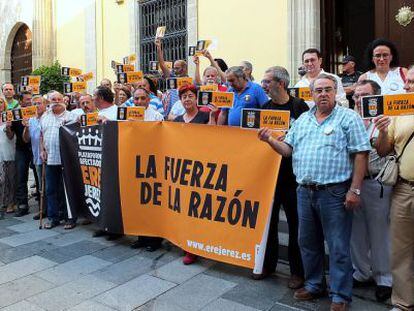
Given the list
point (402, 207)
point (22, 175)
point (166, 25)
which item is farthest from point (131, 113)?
point (166, 25)

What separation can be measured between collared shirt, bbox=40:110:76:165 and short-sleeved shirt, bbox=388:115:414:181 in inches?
165

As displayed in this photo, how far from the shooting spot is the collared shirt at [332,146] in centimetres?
315

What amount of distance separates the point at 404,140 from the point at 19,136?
18.0ft

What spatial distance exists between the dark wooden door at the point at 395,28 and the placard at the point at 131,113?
13.9 ft

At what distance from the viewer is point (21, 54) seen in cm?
1587

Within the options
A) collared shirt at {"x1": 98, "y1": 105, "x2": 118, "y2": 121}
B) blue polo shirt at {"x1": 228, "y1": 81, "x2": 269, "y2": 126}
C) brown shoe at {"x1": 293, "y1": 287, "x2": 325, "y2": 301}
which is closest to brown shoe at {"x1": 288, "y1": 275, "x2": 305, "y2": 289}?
brown shoe at {"x1": 293, "y1": 287, "x2": 325, "y2": 301}

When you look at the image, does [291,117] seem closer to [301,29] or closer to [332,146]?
[332,146]

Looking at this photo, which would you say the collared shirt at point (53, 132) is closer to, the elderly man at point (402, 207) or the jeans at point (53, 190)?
the jeans at point (53, 190)

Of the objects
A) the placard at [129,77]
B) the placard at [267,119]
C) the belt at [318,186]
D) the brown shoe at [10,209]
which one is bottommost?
the brown shoe at [10,209]

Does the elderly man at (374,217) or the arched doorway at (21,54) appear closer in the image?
the elderly man at (374,217)

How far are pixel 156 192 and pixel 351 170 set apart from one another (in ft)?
7.09

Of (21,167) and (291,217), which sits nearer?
(291,217)

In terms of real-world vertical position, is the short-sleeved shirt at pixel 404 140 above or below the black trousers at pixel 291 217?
above

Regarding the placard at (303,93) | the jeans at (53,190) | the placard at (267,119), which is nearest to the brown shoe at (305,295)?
the placard at (267,119)
